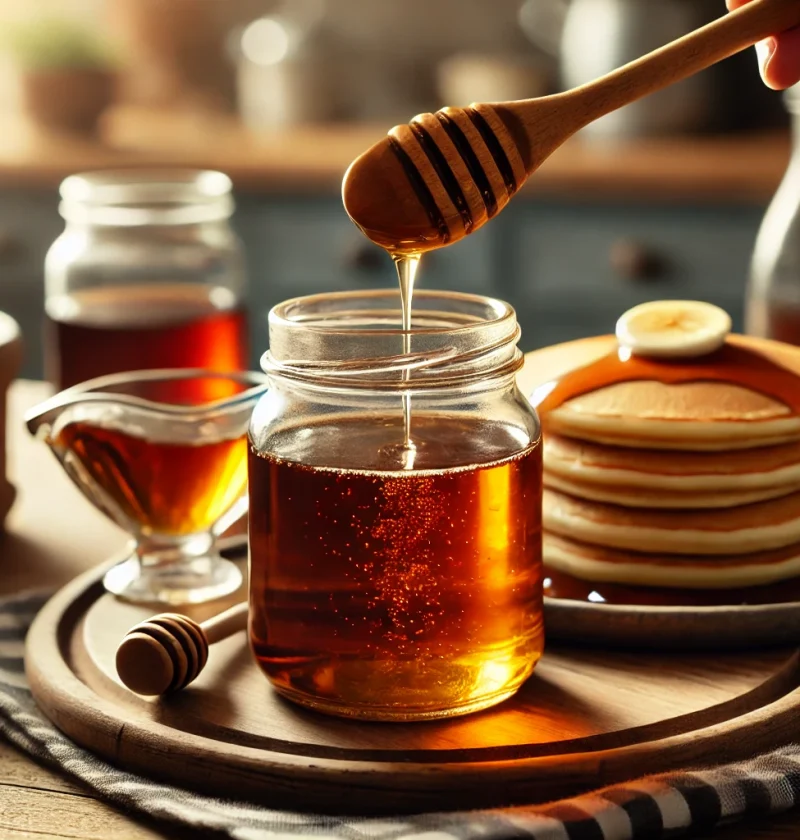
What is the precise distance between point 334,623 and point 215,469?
1.01 ft

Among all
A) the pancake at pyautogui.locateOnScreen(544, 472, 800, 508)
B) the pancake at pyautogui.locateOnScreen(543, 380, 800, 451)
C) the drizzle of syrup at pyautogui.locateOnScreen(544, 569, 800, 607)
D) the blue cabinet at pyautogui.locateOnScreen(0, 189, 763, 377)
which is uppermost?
the pancake at pyautogui.locateOnScreen(543, 380, 800, 451)

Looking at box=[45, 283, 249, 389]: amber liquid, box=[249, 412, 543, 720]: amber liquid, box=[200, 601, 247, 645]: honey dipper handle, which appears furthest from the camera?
box=[45, 283, 249, 389]: amber liquid

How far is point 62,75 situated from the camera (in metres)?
3.24

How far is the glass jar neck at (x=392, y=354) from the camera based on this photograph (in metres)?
0.82

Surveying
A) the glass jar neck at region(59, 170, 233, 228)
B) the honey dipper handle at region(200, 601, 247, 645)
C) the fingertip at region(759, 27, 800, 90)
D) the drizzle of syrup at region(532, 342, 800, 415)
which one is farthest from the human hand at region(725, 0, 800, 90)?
the glass jar neck at region(59, 170, 233, 228)

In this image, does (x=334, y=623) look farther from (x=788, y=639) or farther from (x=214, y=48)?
(x=214, y=48)

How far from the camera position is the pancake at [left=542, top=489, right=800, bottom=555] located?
0.97 metres

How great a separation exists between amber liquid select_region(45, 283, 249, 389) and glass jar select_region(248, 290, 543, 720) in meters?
0.61

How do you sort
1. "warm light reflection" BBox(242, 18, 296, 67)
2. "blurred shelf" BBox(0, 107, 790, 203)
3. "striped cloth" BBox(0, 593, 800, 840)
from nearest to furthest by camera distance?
"striped cloth" BBox(0, 593, 800, 840), "blurred shelf" BBox(0, 107, 790, 203), "warm light reflection" BBox(242, 18, 296, 67)

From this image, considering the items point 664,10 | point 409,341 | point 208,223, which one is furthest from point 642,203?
point 409,341

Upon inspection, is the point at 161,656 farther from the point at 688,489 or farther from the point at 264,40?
the point at 264,40

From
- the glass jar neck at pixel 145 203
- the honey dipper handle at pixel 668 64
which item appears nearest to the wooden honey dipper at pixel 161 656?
the honey dipper handle at pixel 668 64

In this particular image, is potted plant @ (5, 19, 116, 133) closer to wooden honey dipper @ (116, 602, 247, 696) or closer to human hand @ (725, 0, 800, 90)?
human hand @ (725, 0, 800, 90)

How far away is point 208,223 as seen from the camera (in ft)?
5.28
